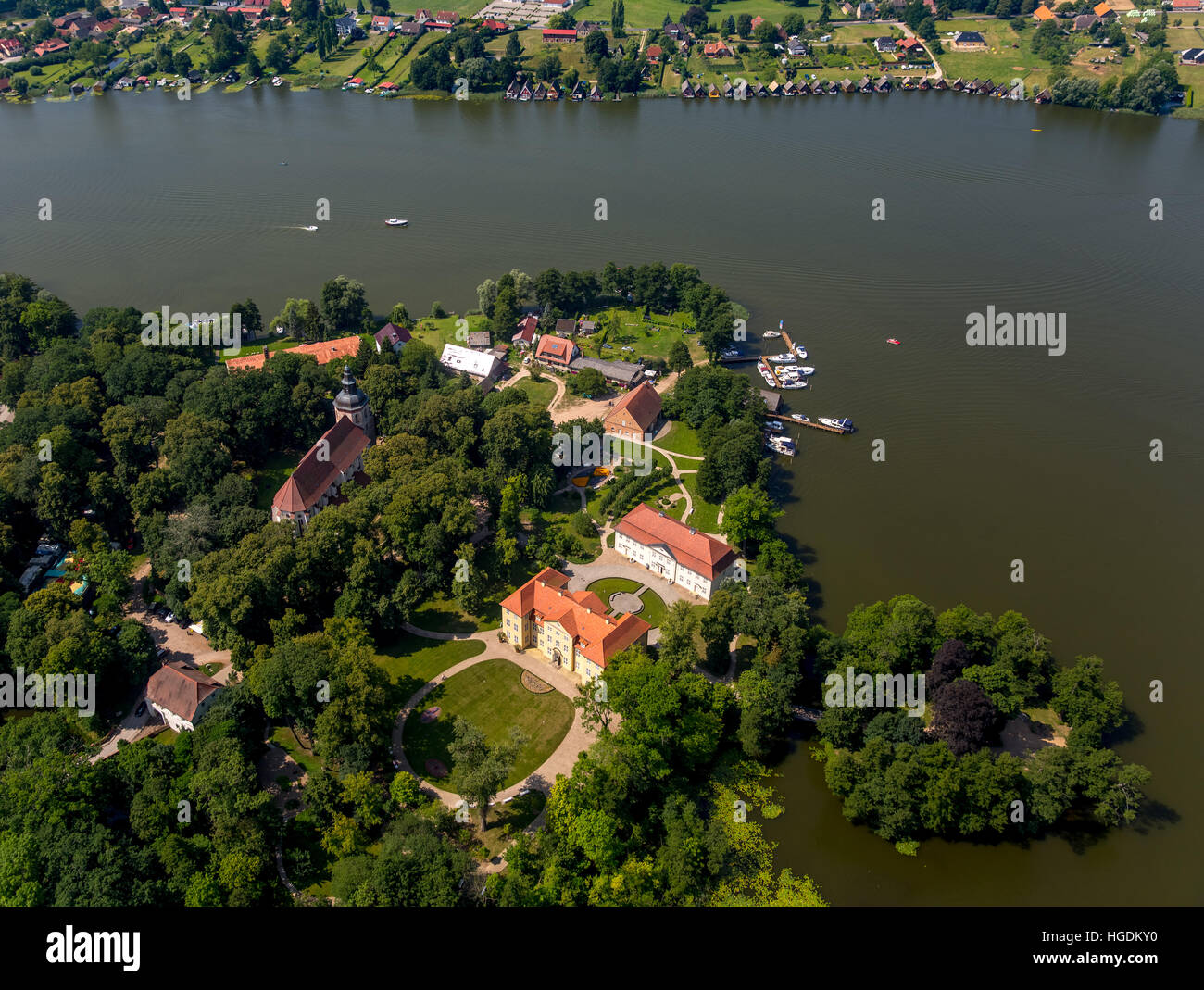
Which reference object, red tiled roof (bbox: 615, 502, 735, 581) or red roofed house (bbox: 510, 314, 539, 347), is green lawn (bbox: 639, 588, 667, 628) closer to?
red tiled roof (bbox: 615, 502, 735, 581)

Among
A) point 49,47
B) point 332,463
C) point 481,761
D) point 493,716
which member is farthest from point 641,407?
point 49,47

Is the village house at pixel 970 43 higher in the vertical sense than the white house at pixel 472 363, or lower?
higher

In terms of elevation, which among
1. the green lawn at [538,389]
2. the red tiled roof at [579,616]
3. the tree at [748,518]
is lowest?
the red tiled roof at [579,616]

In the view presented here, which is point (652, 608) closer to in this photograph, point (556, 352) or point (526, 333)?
point (556, 352)

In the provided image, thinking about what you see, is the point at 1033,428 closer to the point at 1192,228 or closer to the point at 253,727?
the point at 1192,228

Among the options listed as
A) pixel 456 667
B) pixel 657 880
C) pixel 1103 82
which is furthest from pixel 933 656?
pixel 1103 82

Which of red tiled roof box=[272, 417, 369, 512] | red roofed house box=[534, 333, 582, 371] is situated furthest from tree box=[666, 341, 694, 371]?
red tiled roof box=[272, 417, 369, 512]

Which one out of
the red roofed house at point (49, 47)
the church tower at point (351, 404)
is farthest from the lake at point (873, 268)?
the church tower at point (351, 404)

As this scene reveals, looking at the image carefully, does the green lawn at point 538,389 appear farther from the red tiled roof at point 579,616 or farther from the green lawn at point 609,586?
the red tiled roof at point 579,616
